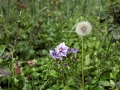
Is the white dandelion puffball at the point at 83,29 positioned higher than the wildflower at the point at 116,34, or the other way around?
the white dandelion puffball at the point at 83,29

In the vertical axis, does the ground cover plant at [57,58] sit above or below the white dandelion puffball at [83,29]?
below

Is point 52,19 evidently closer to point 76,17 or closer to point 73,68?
point 76,17

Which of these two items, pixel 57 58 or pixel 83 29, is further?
pixel 57 58

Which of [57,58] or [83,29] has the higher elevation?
[83,29]

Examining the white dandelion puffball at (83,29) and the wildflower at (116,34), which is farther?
the wildflower at (116,34)

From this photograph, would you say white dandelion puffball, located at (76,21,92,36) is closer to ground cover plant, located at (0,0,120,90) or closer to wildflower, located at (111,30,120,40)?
ground cover plant, located at (0,0,120,90)

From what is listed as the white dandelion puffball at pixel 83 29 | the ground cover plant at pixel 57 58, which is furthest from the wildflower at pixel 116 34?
the white dandelion puffball at pixel 83 29

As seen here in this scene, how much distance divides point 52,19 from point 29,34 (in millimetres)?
766

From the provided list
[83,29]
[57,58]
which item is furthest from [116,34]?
[57,58]

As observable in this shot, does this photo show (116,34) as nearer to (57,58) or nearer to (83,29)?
(83,29)

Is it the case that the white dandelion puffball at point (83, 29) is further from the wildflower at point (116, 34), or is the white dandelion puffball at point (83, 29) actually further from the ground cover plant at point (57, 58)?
the wildflower at point (116, 34)

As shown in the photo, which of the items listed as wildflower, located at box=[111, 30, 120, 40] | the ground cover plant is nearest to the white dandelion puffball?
the ground cover plant

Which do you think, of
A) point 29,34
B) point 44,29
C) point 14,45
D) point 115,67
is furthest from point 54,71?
point 44,29

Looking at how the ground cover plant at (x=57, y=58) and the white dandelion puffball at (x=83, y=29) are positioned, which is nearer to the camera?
the white dandelion puffball at (x=83, y=29)
